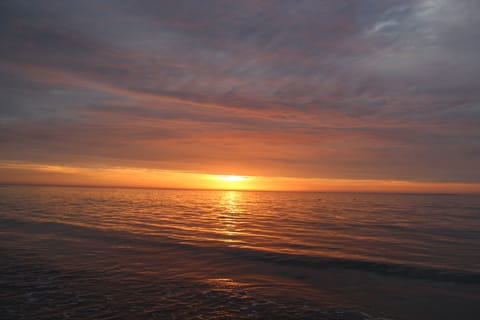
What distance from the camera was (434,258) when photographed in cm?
2208

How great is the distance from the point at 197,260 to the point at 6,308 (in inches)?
413

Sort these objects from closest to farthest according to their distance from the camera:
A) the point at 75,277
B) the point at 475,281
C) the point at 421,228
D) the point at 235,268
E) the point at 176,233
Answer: the point at 75,277 < the point at 475,281 < the point at 235,268 < the point at 176,233 < the point at 421,228

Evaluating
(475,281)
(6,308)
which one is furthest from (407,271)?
(6,308)

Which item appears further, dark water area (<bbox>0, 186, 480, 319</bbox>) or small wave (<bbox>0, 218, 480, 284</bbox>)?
small wave (<bbox>0, 218, 480, 284</bbox>)

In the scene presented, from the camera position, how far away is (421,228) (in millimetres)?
37531

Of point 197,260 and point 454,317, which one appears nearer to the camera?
point 454,317

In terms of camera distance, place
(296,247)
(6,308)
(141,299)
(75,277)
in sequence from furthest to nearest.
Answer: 1. (296,247)
2. (75,277)
3. (141,299)
4. (6,308)

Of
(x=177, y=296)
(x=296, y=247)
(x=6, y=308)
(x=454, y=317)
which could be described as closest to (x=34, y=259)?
(x=6, y=308)

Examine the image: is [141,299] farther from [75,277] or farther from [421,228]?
[421,228]

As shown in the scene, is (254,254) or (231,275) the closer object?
(231,275)

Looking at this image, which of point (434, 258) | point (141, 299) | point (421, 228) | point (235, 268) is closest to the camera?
point (141, 299)

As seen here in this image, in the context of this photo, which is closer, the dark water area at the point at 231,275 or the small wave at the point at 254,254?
the dark water area at the point at 231,275

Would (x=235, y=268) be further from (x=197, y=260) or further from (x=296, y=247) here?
(x=296, y=247)

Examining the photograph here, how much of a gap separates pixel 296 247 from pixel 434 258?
9706mm
